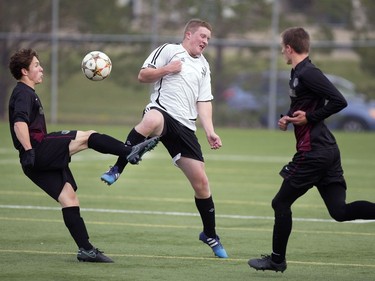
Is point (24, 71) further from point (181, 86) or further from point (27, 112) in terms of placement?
point (181, 86)

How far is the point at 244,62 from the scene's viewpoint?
1179 inches

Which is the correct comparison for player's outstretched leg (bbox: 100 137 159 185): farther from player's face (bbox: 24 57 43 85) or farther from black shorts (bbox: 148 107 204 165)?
player's face (bbox: 24 57 43 85)

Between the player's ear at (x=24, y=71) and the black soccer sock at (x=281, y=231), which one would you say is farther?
the player's ear at (x=24, y=71)

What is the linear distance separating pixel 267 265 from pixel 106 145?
186cm

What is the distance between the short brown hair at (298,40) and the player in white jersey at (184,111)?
1.47 metres

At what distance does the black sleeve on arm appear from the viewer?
7441 mm

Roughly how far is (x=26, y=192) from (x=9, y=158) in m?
5.71

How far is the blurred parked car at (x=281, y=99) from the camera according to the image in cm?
2930

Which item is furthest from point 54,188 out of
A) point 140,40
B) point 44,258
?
point 140,40

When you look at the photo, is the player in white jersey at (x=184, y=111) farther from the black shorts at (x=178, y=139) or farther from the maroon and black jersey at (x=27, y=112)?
the maroon and black jersey at (x=27, y=112)

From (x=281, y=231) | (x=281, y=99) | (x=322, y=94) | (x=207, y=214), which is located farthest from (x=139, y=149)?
(x=281, y=99)

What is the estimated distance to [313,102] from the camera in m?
7.62

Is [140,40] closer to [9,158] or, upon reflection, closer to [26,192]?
[9,158]

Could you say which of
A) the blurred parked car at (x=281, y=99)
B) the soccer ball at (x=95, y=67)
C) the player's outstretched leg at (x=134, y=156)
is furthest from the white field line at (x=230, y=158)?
the player's outstretched leg at (x=134, y=156)
